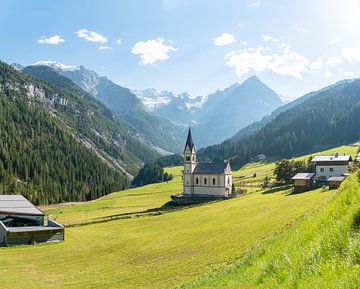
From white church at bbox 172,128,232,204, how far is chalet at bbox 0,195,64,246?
4839 cm

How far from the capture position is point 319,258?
13.7 metres

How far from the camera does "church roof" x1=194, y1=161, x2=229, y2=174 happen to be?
394 ft

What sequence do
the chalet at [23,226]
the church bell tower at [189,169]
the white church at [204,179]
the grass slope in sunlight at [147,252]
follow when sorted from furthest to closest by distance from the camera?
the church bell tower at [189,169] < the white church at [204,179] < the chalet at [23,226] < the grass slope in sunlight at [147,252]

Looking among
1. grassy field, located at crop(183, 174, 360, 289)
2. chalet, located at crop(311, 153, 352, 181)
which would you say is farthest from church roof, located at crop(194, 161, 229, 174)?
grassy field, located at crop(183, 174, 360, 289)

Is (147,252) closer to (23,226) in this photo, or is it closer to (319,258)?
(319,258)

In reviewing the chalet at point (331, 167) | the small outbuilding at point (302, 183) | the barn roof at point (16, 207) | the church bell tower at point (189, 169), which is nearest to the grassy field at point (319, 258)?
the small outbuilding at point (302, 183)

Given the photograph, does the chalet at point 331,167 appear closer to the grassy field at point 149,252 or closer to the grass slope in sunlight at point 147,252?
the grass slope in sunlight at point 147,252

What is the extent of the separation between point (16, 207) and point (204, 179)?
58758 mm

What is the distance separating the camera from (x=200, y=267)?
116ft

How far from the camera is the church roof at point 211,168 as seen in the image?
394 feet

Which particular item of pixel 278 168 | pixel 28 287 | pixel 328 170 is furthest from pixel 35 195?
pixel 28 287

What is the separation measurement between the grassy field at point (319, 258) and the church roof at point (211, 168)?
330 ft

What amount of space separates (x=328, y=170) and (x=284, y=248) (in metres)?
85.2

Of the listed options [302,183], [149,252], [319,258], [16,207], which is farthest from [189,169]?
[319,258]
